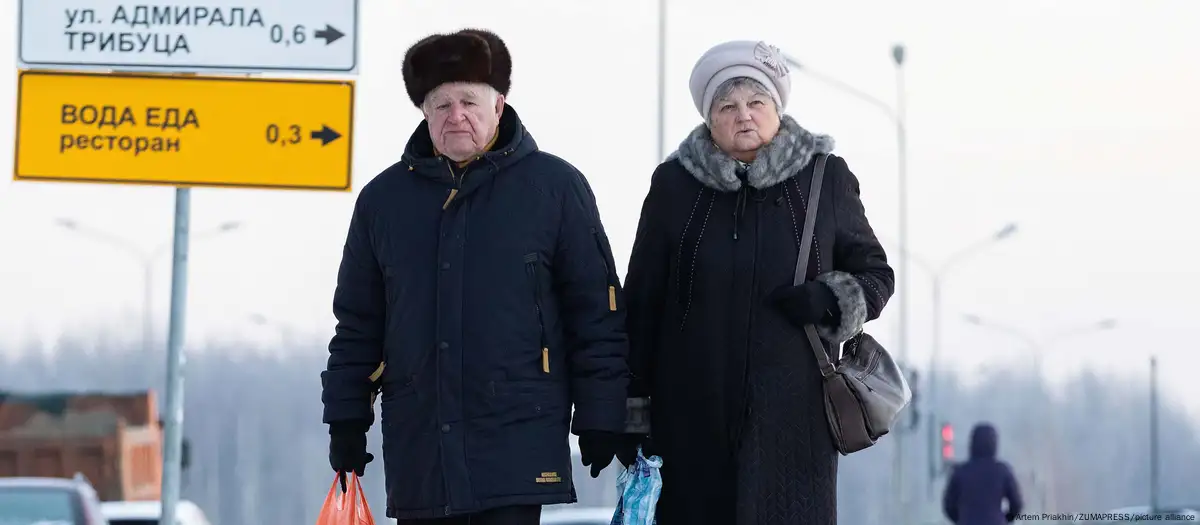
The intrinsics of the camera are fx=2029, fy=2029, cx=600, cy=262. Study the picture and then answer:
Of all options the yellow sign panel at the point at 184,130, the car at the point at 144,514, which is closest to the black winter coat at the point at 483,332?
the yellow sign panel at the point at 184,130

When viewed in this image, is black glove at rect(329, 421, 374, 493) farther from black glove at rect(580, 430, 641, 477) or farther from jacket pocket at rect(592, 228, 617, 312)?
jacket pocket at rect(592, 228, 617, 312)

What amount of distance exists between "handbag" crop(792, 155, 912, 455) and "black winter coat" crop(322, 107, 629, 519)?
19.7 inches

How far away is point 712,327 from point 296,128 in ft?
16.8

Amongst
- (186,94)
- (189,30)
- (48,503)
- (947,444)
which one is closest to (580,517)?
(48,503)

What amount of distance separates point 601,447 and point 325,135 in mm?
5228

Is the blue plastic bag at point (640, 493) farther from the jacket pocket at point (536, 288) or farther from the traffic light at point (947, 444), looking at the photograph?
the traffic light at point (947, 444)

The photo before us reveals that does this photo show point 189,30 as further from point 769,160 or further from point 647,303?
point 769,160

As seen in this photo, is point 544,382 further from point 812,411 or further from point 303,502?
point 303,502

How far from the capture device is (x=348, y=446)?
16.2 feet

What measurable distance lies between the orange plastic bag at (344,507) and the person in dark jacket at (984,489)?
21.5 feet

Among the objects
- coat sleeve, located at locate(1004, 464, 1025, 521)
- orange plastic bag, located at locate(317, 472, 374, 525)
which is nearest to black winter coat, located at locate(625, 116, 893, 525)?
orange plastic bag, located at locate(317, 472, 374, 525)

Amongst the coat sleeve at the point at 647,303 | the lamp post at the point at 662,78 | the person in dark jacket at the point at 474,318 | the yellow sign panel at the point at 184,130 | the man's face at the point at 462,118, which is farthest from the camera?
the lamp post at the point at 662,78

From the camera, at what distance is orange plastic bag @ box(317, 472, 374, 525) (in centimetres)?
519

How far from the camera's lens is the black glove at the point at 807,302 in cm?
491
